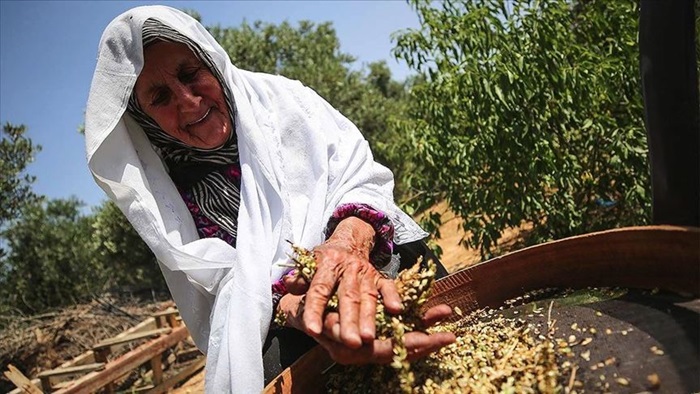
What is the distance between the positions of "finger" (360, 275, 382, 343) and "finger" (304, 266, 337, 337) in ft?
0.26

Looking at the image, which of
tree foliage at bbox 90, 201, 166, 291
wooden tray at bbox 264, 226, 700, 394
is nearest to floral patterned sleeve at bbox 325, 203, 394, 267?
wooden tray at bbox 264, 226, 700, 394

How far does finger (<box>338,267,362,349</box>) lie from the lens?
3.71ft

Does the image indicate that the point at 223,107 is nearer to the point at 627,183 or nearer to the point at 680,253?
the point at 680,253

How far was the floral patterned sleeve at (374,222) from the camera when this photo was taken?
1.90m

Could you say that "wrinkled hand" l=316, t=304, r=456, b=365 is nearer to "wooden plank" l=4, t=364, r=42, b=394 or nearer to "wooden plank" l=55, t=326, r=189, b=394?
"wooden plank" l=55, t=326, r=189, b=394

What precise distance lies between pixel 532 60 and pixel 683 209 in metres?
3.28

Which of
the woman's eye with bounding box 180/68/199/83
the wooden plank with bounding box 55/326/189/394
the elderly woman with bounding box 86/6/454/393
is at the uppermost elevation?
the woman's eye with bounding box 180/68/199/83

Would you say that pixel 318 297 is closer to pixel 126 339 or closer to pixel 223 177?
pixel 223 177

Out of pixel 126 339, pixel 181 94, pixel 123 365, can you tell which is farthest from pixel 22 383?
pixel 181 94

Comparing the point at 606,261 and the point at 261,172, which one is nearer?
the point at 606,261

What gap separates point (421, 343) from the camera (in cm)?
125

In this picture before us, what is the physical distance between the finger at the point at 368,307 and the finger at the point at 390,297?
0.06 ft

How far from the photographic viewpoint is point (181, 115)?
6.57ft

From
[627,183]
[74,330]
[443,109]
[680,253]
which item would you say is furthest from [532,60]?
[74,330]
